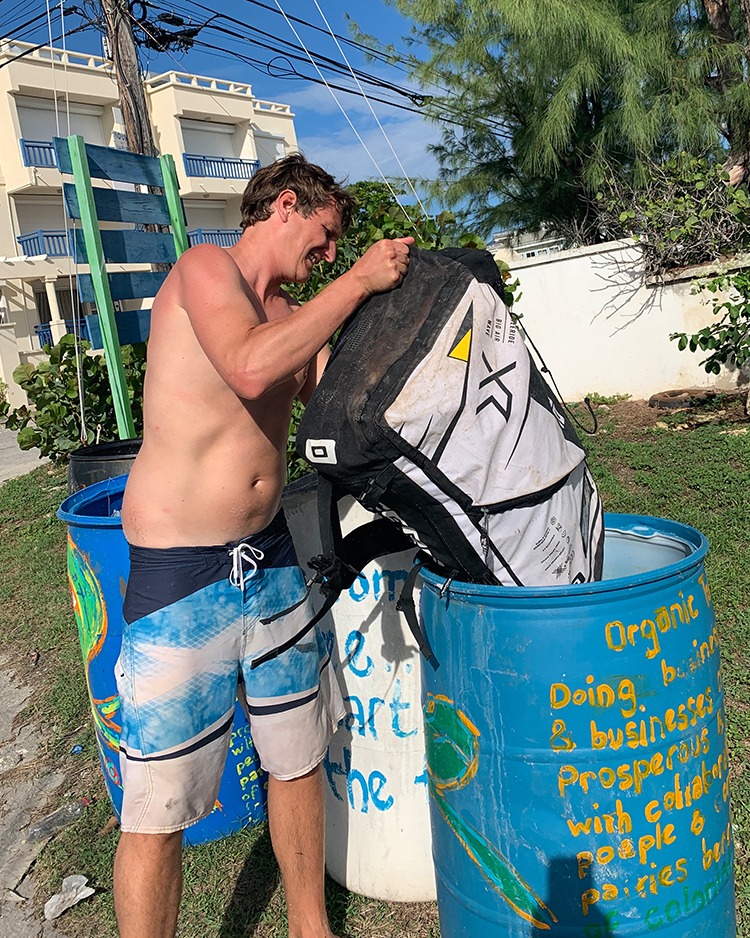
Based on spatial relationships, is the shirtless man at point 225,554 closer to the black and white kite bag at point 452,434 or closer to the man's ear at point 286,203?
the man's ear at point 286,203

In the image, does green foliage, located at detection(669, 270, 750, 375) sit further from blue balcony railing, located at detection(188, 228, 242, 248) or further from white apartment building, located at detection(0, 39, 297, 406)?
white apartment building, located at detection(0, 39, 297, 406)

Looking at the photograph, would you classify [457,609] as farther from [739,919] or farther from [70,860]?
[70,860]

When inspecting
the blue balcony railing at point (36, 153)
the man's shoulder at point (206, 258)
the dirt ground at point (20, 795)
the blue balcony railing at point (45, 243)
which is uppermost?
the blue balcony railing at point (36, 153)

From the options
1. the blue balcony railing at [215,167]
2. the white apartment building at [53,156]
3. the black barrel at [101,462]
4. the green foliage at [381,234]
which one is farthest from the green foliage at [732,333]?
the blue balcony railing at [215,167]

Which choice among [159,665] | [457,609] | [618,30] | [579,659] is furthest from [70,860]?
[618,30]

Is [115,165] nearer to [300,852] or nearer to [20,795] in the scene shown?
[20,795]

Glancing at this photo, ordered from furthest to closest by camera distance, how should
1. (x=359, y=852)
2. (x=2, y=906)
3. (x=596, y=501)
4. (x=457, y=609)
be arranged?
(x=2, y=906) < (x=359, y=852) < (x=596, y=501) < (x=457, y=609)

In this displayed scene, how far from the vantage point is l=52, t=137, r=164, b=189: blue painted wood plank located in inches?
152

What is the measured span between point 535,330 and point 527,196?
8.52 feet

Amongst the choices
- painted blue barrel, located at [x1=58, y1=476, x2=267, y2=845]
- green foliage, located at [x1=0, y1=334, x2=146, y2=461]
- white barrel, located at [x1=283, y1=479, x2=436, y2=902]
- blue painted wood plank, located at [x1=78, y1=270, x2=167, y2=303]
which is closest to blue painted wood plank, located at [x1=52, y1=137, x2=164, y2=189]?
blue painted wood plank, located at [x1=78, y1=270, x2=167, y2=303]

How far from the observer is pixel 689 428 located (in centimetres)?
656

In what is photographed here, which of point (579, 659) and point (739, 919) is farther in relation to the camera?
point (739, 919)

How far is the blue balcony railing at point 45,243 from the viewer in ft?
73.3

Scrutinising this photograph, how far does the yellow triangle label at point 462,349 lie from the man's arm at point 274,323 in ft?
0.75
